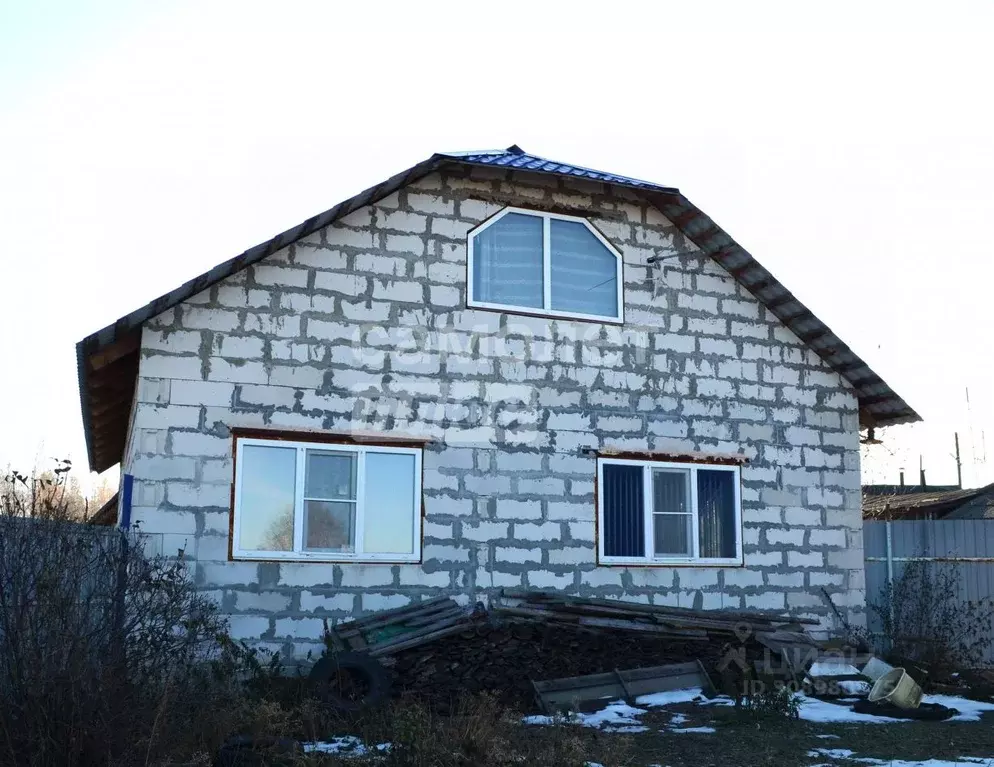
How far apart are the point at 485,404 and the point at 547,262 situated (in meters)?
1.99

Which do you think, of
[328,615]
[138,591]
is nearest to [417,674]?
[328,615]

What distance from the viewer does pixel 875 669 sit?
12562 millimetres

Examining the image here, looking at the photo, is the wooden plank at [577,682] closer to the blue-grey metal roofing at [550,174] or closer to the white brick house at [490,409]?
the white brick house at [490,409]

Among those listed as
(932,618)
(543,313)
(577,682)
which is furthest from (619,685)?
(932,618)

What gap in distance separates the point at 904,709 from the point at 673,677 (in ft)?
7.69

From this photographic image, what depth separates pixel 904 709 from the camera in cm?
1109

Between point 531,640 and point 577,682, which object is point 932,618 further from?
point 531,640

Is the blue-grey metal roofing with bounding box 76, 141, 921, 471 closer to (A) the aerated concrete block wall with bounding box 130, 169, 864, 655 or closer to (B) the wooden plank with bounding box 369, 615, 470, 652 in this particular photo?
(A) the aerated concrete block wall with bounding box 130, 169, 864, 655

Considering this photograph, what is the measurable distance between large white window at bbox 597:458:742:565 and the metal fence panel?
3142 millimetres

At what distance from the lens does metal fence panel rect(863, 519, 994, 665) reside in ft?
51.2

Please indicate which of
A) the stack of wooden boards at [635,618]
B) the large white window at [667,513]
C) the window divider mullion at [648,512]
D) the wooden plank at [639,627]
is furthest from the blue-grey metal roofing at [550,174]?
the wooden plank at [639,627]

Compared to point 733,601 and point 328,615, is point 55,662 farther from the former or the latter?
point 733,601

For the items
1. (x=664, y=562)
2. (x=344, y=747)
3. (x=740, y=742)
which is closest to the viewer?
(x=344, y=747)

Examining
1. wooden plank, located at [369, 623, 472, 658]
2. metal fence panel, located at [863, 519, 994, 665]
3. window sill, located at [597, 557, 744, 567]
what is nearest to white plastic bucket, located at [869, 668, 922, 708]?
window sill, located at [597, 557, 744, 567]
